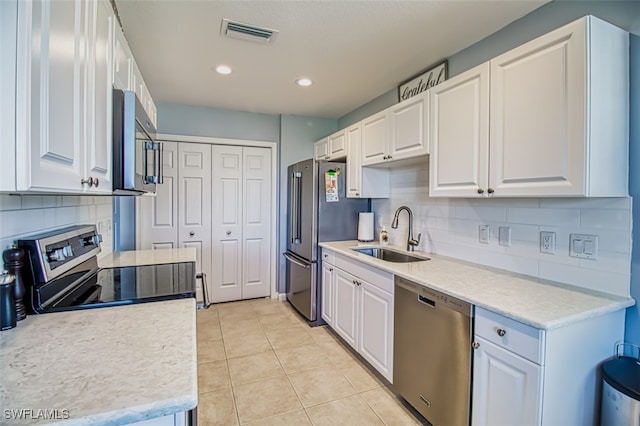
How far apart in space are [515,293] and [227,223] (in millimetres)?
3259

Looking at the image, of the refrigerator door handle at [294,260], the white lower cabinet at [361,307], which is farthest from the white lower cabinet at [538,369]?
the refrigerator door handle at [294,260]

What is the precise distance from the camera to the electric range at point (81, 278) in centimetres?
114

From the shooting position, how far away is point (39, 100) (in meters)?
0.76

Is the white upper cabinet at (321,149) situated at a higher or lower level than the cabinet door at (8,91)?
higher

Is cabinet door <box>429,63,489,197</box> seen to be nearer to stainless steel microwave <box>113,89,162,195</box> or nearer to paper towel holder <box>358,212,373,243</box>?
paper towel holder <box>358,212,373,243</box>

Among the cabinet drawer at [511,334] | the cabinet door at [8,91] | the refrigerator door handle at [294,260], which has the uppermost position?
the cabinet door at [8,91]

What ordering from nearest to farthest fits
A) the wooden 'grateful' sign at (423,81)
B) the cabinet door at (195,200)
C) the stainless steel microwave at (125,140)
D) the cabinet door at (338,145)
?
the stainless steel microwave at (125,140) → the wooden 'grateful' sign at (423,81) → the cabinet door at (338,145) → the cabinet door at (195,200)

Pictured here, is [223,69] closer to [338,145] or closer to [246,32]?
[246,32]

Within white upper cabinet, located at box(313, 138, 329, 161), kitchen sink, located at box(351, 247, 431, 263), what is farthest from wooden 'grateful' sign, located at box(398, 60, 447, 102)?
kitchen sink, located at box(351, 247, 431, 263)

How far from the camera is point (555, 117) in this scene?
142 centimetres

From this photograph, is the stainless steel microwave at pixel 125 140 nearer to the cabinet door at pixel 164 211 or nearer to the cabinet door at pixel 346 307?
the cabinet door at pixel 346 307

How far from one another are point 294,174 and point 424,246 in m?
1.71

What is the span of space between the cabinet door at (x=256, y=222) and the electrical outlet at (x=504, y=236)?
2799 millimetres

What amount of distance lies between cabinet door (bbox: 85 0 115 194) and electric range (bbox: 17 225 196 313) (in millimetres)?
315
